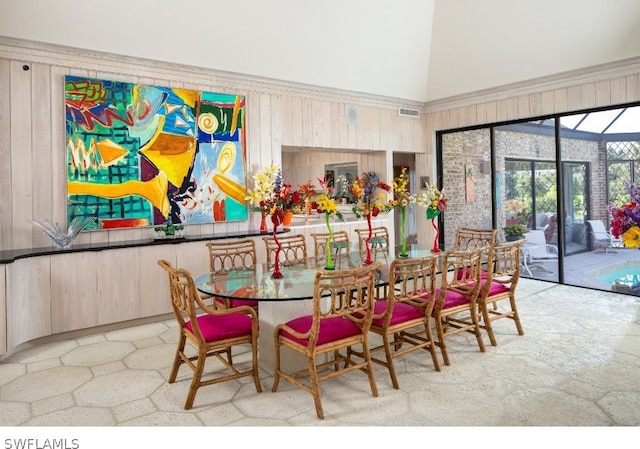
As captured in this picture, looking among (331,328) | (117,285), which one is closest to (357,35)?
(117,285)

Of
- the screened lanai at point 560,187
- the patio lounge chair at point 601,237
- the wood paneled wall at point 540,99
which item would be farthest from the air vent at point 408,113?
the patio lounge chair at point 601,237

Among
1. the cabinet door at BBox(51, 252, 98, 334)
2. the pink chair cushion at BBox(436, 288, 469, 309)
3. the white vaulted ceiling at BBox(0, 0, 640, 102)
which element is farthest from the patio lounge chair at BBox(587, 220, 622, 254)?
the cabinet door at BBox(51, 252, 98, 334)

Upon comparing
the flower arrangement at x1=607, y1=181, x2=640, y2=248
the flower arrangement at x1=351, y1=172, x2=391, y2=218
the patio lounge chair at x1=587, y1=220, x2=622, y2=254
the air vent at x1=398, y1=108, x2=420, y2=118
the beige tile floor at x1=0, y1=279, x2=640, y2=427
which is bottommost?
the beige tile floor at x1=0, y1=279, x2=640, y2=427

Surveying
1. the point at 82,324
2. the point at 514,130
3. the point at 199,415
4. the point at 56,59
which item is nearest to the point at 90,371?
the point at 82,324

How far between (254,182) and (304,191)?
8.02ft

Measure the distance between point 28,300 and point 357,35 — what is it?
190 inches

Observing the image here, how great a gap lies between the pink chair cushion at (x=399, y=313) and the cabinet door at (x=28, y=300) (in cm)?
302

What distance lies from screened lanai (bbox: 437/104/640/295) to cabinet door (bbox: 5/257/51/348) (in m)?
6.19

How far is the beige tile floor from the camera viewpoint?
2.79 meters

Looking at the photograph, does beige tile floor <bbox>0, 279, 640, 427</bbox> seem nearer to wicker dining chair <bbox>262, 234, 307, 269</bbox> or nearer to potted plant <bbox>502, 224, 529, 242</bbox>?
wicker dining chair <bbox>262, 234, 307, 269</bbox>

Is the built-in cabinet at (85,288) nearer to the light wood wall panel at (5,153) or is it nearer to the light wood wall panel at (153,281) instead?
the light wood wall panel at (153,281)

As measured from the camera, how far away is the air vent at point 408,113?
25.4 feet

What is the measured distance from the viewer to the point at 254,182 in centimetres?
602

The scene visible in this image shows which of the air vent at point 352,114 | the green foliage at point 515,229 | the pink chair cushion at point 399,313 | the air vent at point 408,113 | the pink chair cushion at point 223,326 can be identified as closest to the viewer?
the pink chair cushion at point 223,326
